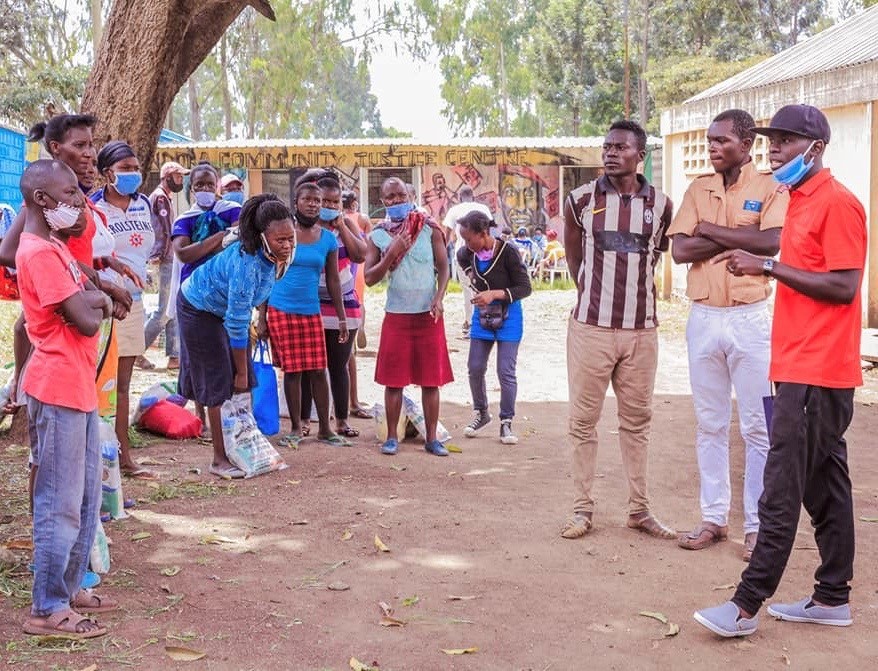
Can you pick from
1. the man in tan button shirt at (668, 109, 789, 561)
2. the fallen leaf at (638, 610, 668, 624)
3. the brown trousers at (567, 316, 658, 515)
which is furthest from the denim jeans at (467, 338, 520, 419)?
the fallen leaf at (638, 610, 668, 624)

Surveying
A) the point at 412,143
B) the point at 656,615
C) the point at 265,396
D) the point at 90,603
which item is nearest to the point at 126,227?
the point at 265,396

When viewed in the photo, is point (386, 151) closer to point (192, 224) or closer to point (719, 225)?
point (192, 224)

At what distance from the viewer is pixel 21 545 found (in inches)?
209

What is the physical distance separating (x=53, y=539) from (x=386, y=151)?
69.0ft

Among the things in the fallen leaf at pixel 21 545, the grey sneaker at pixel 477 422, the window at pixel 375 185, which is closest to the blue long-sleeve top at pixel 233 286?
the fallen leaf at pixel 21 545

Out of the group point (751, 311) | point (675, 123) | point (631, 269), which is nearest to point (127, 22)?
point (631, 269)

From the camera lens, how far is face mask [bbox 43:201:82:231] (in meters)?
4.09

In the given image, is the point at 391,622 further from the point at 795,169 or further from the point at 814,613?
the point at 795,169

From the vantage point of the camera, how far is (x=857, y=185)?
12656 millimetres

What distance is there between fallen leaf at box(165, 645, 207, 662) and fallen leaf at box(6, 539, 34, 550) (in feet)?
4.85

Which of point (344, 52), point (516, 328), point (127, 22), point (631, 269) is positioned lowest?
point (516, 328)

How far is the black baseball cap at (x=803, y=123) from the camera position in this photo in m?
4.28

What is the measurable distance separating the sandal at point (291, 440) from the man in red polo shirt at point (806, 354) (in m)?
3.87

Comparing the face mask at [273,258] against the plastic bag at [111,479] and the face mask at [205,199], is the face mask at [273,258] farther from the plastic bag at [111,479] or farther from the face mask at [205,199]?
the plastic bag at [111,479]
